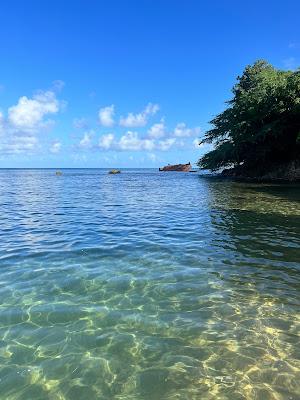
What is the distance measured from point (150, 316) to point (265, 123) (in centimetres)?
4972

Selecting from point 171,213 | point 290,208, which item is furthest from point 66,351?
point 290,208

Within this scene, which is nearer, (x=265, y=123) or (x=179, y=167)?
(x=265, y=123)

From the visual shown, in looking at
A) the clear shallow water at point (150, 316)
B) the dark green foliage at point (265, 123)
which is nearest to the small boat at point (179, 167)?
the dark green foliage at point (265, 123)

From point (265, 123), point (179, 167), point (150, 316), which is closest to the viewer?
point (150, 316)

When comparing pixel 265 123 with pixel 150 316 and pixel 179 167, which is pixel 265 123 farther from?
pixel 179 167

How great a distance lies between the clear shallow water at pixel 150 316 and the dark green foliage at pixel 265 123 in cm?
3603

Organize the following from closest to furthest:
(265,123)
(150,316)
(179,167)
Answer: (150,316) < (265,123) < (179,167)

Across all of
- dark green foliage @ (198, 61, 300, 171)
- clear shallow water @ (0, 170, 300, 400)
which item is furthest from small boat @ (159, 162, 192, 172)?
clear shallow water @ (0, 170, 300, 400)

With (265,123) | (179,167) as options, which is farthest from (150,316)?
(179,167)

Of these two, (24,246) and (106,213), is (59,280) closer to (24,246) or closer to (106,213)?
(24,246)

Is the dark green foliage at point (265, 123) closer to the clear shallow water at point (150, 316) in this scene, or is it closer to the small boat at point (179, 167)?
the clear shallow water at point (150, 316)

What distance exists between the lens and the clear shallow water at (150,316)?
17.7 feet

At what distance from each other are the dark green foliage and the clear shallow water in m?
36.0

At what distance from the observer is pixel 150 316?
755cm
